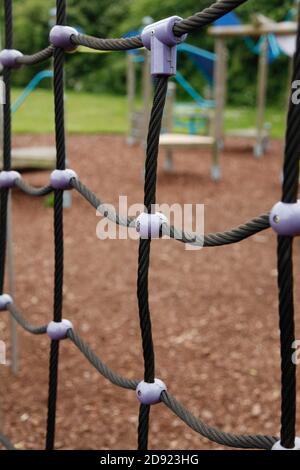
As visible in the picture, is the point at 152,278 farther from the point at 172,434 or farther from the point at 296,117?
the point at 296,117

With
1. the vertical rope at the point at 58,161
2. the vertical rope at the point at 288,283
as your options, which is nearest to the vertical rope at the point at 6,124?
the vertical rope at the point at 58,161

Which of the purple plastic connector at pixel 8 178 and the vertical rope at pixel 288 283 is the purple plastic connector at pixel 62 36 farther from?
the vertical rope at pixel 288 283

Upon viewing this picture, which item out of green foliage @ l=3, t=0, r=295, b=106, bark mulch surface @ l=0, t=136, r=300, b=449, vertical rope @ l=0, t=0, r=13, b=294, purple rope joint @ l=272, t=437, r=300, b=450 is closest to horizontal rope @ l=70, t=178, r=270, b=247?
purple rope joint @ l=272, t=437, r=300, b=450

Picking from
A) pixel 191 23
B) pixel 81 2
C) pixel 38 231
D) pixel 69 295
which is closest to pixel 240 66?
pixel 81 2

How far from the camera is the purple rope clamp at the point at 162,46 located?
80 centimetres

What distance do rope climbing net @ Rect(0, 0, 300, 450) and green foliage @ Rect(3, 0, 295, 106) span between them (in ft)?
30.0

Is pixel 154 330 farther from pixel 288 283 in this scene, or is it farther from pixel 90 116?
pixel 90 116

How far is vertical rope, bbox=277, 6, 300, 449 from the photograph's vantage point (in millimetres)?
636

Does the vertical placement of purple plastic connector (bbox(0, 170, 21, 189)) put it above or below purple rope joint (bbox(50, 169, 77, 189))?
above

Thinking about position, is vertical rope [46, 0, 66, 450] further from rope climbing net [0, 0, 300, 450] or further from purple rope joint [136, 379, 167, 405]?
purple rope joint [136, 379, 167, 405]

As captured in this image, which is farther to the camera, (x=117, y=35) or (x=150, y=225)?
(x=117, y=35)

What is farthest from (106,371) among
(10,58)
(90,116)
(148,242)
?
(90,116)

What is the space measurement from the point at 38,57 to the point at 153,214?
44 centimetres

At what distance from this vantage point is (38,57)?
1123 millimetres
